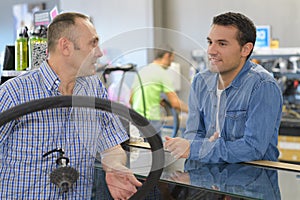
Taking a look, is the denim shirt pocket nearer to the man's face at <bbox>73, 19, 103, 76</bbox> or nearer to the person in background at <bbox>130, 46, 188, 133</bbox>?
the person in background at <bbox>130, 46, 188, 133</bbox>

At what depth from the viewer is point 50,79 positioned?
171 centimetres

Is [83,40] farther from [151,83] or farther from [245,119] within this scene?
[245,119]

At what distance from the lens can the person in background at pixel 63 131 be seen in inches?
45.9

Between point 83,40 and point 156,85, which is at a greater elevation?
point 83,40

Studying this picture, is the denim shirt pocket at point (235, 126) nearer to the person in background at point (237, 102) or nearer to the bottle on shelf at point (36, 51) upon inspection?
the person in background at point (237, 102)

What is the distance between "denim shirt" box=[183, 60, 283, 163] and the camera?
1571mm

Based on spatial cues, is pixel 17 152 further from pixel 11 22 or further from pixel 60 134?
pixel 11 22

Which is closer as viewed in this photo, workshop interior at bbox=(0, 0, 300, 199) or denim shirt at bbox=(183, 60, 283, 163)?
workshop interior at bbox=(0, 0, 300, 199)

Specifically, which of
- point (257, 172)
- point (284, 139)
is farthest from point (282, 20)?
point (257, 172)

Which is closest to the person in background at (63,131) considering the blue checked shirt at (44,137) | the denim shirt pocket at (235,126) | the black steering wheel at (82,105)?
the blue checked shirt at (44,137)

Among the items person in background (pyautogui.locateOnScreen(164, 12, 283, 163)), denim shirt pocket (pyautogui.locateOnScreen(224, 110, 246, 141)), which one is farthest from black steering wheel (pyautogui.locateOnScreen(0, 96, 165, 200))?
denim shirt pocket (pyautogui.locateOnScreen(224, 110, 246, 141))

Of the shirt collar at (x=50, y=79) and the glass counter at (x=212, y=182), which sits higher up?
the shirt collar at (x=50, y=79)

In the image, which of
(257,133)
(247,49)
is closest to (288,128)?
(247,49)

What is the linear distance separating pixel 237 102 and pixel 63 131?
933 mm
